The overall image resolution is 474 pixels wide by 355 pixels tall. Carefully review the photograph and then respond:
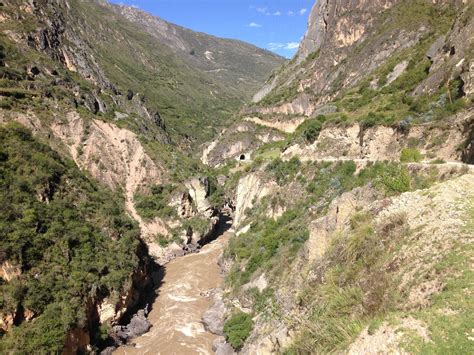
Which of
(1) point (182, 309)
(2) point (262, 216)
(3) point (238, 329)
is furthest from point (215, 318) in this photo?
(2) point (262, 216)

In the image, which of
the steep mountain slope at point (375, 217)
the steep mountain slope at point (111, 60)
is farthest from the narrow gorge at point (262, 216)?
the steep mountain slope at point (111, 60)

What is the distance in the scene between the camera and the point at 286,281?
24781 millimetres

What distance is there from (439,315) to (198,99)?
185198 millimetres

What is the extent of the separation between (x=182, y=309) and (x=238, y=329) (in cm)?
1019

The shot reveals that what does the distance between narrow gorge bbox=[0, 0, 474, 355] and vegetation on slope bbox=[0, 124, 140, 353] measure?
0.15 m

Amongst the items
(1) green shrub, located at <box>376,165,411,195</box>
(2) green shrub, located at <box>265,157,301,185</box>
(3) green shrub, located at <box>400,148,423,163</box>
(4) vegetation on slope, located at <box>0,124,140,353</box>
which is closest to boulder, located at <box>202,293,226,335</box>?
(4) vegetation on slope, located at <box>0,124,140,353</box>

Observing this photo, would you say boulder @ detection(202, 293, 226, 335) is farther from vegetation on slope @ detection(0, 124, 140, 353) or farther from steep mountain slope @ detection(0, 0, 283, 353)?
vegetation on slope @ detection(0, 124, 140, 353)

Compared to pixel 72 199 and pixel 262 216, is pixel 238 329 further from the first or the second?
pixel 72 199

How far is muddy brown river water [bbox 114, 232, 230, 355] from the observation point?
29.3m

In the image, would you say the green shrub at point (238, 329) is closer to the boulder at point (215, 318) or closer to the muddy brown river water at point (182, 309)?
the boulder at point (215, 318)

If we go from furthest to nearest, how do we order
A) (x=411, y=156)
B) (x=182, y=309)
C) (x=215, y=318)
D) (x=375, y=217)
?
(x=182, y=309), (x=215, y=318), (x=411, y=156), (x=375, y=217)

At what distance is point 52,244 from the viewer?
3033 cm

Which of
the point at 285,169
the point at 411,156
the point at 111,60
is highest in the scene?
the point at 111,60

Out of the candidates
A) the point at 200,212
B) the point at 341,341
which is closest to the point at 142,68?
the point at 200,212
